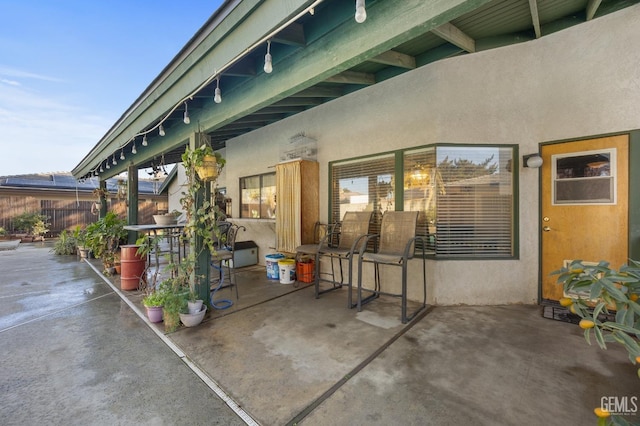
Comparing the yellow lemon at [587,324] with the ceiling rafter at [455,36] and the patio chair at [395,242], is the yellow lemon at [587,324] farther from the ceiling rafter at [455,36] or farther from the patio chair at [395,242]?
the ceiling rafter at [455,36]

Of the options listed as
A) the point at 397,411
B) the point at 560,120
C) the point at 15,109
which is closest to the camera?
the point at 397,411

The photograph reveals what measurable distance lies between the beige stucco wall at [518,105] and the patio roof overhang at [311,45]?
19 cm

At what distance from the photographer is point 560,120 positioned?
3.34m

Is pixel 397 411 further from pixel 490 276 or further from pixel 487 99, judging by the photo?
pixel 487 99

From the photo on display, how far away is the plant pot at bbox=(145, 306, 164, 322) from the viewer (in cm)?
309

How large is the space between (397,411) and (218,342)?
5.83ft

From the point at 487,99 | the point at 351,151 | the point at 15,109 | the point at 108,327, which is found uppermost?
the point at 15,109

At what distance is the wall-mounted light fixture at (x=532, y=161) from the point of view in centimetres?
337

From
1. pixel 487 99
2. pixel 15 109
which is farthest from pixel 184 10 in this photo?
pixel 15 109

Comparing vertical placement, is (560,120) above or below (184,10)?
below

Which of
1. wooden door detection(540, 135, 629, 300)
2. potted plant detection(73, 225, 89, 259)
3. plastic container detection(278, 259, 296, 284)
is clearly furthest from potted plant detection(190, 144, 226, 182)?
potted plant detection(73, 225, 89, 259)

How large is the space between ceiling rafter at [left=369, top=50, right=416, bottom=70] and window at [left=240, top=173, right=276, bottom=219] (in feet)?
11.4

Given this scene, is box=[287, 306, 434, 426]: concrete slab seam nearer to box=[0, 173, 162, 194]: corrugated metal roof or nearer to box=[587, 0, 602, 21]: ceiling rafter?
box=[587, 0, 602, 21]: ceiling rafter

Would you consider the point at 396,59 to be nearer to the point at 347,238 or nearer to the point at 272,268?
the point at 347,238
